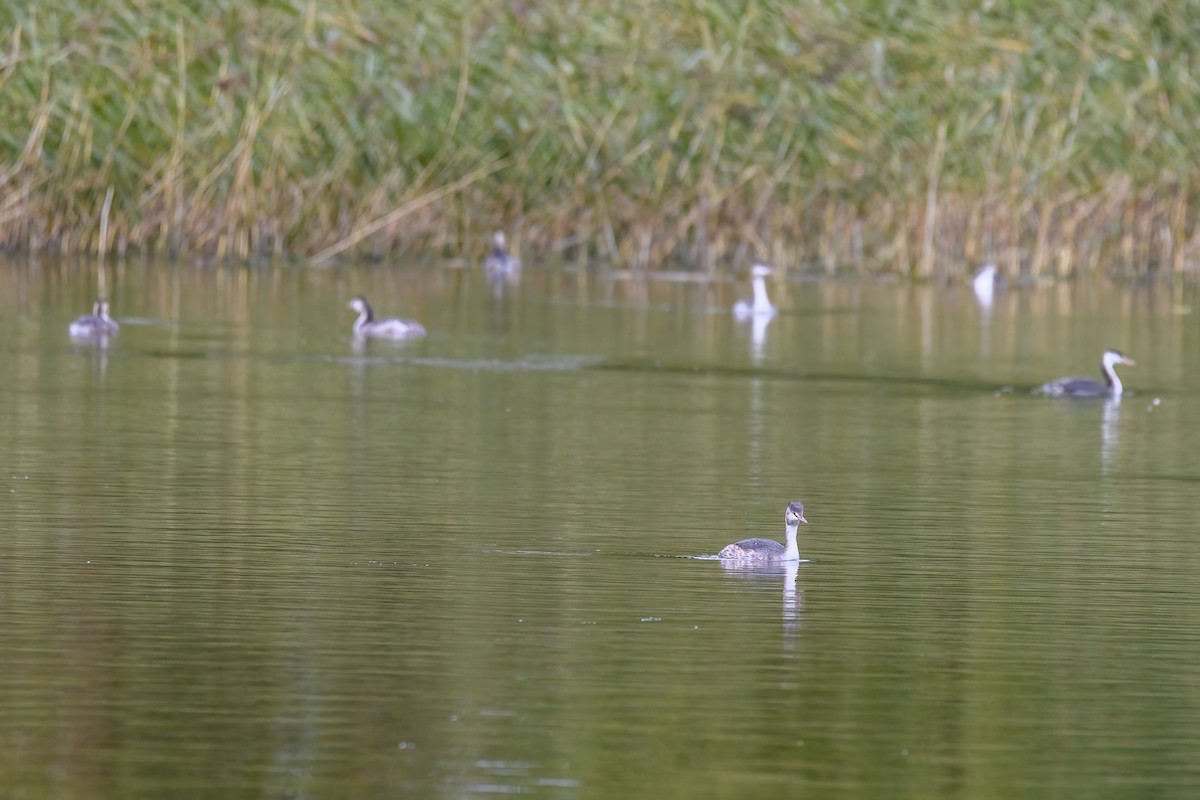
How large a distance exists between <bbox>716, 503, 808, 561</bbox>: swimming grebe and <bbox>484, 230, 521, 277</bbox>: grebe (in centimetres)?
2035

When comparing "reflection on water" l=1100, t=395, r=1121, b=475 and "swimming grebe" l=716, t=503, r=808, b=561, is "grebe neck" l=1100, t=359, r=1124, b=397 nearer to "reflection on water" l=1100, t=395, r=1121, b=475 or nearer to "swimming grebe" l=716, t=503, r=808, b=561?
"reflection on water" l=1100, t=395, r=1121, b=475

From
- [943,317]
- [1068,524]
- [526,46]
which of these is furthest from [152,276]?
[1068,524]

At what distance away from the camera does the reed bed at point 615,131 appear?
3112 cm

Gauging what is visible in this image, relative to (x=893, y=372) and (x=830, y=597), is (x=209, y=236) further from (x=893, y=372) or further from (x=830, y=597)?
(x=830, y=597)

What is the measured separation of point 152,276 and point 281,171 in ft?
6.92

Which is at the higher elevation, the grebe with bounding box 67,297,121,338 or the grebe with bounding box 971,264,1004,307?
the grebe with bounding box 971,264,1004,307

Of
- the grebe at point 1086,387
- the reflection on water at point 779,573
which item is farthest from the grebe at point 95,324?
the reflection on water at point 779,573

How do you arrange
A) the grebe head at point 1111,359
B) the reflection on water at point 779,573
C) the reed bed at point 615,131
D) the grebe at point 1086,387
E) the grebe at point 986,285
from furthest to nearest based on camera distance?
1. the grebe at point 986,285
2. the reed bed at point 615,131
3. the grebe head at point 1111,359
4. the grebe at point 1086,387
5. the reflection on water at point 779,573

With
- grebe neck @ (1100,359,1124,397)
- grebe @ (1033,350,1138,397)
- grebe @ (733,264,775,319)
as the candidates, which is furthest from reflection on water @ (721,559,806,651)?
grebe @ (733,264,775,319)

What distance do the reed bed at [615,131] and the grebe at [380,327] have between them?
6746mm

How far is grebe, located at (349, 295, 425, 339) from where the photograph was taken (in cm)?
2419

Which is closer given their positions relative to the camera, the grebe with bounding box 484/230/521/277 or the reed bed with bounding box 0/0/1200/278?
the reed bed with bounding box 0/0/1200/278

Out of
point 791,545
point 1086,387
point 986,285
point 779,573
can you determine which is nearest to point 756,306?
point 986,285

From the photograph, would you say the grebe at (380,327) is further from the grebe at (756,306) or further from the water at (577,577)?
the grebe at (756,306)
